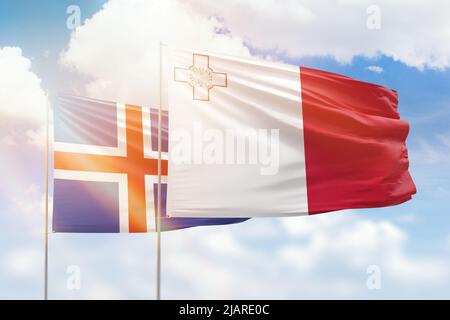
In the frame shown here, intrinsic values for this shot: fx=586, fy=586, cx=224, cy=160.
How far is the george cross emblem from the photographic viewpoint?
853 cm

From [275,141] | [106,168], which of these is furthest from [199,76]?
[106,168]

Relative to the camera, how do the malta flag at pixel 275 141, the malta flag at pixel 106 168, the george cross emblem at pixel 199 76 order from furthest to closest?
the malta flag at pixel 106 168 < the george cross emblem at pixel 199 76 < the malta flag at pixel 275 141

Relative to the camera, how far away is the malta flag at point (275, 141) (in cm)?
838

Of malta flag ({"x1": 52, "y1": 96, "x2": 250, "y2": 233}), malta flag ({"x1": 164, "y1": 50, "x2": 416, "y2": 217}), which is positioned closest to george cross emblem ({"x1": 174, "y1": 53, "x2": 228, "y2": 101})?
malta flag ({"x1": 164, "y1": 50, "x2": 416, "y2": 217})

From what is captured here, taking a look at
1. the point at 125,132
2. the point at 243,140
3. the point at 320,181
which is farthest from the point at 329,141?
the point at 125,132

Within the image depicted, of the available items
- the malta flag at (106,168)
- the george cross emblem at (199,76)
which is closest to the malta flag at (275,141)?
the george cross emblem at (199,76)

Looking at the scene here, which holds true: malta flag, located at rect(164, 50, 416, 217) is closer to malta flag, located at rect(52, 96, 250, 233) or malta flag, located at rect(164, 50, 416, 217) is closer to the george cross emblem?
the george cross emblem

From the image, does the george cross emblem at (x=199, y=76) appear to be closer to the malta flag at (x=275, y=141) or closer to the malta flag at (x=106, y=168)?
the malta flag at (x=275, y=141)

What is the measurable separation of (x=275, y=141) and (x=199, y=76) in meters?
1.53

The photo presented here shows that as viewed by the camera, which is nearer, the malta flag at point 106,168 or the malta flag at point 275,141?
the malta flag at point 275,141

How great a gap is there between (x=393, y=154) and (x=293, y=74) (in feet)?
7.19

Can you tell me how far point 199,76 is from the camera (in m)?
8.62

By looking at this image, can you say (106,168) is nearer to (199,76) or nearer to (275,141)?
(199,76)

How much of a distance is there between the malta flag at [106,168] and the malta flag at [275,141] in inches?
130
